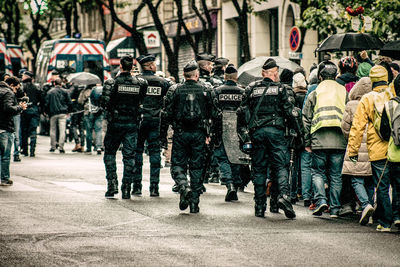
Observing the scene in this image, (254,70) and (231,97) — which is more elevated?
(254,70)

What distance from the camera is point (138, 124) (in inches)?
534

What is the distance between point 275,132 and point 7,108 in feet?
17.4

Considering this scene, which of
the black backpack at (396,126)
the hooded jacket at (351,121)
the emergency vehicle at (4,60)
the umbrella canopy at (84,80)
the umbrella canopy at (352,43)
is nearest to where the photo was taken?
the black backpack at (396,126)

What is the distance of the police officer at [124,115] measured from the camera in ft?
43.5

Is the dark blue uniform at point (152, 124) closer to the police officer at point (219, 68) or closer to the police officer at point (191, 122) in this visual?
the police officer at point (219, 68)

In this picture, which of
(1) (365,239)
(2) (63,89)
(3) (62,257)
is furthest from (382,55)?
(2) (63,89)

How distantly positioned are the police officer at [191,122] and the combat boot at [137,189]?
1935 mm

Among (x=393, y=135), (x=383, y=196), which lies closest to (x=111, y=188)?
(x=383, y=196)

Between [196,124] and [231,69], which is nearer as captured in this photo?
[196,124]

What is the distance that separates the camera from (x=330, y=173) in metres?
11.8

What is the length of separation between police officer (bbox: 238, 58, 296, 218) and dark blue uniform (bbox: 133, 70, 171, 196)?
2.50 metres

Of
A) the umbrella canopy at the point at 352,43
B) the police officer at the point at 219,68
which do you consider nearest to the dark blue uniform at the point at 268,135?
the police officer at the point at 219,68

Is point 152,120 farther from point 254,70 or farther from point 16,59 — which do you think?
point 16,59

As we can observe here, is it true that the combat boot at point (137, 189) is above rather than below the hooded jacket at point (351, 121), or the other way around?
below
